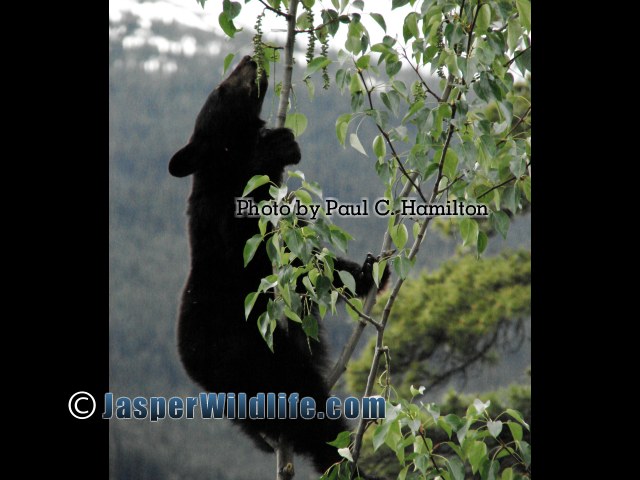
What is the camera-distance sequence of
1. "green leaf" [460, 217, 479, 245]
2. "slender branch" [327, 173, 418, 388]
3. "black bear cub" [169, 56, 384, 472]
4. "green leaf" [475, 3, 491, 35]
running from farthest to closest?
"black bear cub" [169, 56, 384, 472] → "slender branch" [327, 173, 418, 388] → "green leaf" [460, 217, 479, 245] → "green leaf" [475, 3, 491, 35]

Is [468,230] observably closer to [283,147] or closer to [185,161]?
[283,147]

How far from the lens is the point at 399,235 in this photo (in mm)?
1736

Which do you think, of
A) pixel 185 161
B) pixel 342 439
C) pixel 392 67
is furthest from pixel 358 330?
pixel 185 161

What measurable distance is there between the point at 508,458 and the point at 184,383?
6.04ft

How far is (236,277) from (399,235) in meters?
1.02

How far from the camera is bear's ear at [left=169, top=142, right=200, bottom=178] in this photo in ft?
8.70

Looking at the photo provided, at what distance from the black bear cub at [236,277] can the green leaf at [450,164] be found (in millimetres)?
685

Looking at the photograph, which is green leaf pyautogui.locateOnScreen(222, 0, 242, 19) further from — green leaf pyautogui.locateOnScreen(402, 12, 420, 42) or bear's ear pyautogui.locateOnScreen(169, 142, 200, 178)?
bear's ear pyautogui.locateOnScreen(169, 142, 200, 178)

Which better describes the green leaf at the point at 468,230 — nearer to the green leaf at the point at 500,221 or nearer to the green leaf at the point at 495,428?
the green leaf at the point at 500,221

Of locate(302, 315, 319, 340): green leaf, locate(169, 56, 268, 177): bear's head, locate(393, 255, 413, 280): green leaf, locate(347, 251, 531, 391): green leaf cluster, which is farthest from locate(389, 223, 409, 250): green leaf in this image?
locate(347, 251, 531, 391): green leaf cluster

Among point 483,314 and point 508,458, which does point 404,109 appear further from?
point 508,458
